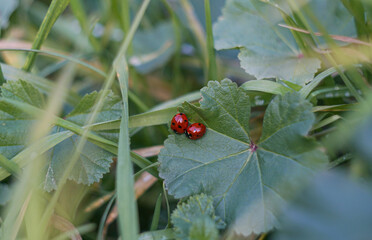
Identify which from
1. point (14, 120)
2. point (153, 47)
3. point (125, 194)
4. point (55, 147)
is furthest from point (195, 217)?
point (153, 47)

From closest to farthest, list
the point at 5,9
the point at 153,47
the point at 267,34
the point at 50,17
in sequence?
1. the point at 50,17
2. the point at 267,34
3. the point at 5,9
4. the point at 153,47

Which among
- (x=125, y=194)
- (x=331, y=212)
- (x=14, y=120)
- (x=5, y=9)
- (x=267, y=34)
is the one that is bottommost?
(x=331, y=212)

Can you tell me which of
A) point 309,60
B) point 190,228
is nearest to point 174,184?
point 190,228

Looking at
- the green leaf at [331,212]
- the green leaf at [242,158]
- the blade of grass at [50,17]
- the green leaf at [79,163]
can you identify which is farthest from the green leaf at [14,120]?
the green leaf at [331,212]

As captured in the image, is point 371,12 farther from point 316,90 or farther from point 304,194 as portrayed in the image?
point 304,194

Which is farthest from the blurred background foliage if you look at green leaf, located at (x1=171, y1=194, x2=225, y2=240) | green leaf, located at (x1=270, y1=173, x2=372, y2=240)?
green leaf, located at (x1=171, y1=194, x2=225, y2=240)

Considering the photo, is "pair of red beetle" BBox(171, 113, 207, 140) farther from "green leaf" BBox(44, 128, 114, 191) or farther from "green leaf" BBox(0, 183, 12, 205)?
"green leaf" BBox(0, 183, 12, 205)

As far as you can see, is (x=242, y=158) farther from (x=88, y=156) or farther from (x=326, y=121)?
(x=88, y=156)

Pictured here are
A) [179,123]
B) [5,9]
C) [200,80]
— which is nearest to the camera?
[179,123]
